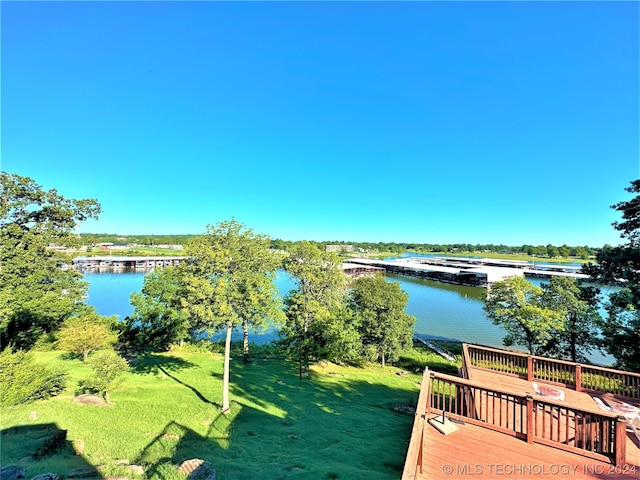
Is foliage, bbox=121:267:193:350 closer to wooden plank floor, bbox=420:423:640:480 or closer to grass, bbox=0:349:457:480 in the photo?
grass, bbox=0:349:457:480

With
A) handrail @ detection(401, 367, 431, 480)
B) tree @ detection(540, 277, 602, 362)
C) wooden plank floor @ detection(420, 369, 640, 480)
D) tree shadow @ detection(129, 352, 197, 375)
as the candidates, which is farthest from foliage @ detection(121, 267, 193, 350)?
tree @ detection(540, 277, 602, 362)

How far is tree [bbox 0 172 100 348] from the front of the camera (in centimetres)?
1420

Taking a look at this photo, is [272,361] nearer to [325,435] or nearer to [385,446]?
[325,435]

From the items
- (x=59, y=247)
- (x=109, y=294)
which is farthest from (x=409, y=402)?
(x=109, y=294)

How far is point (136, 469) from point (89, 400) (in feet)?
14.3

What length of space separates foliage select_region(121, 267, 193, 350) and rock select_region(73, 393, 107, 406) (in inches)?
403

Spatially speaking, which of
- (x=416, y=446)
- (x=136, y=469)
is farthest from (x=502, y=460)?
(x=136, y=469)

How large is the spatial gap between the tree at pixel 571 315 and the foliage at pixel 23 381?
1962 cm

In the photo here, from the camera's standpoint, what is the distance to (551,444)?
4.25 meters

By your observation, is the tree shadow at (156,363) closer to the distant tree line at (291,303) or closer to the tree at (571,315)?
the distant tree line at (291,303)

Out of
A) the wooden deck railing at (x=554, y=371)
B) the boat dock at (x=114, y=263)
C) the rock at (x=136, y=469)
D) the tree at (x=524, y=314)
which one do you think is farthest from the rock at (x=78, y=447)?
the boat dock at (x=114, y=263)

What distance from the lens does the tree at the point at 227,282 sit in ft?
25.4

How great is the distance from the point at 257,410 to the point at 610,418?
7.63 meters

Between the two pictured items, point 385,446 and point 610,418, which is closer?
point 610,418
